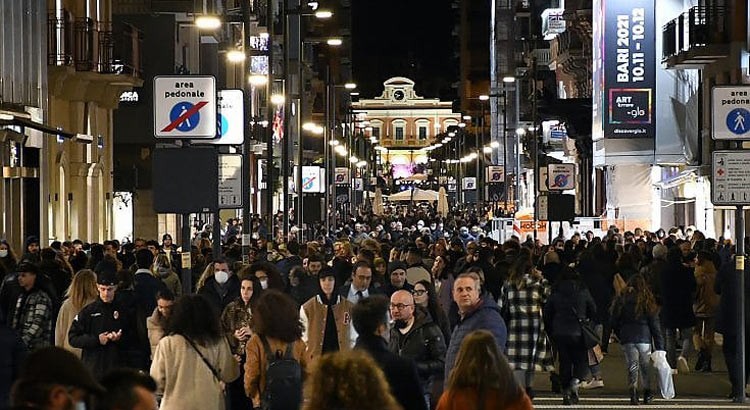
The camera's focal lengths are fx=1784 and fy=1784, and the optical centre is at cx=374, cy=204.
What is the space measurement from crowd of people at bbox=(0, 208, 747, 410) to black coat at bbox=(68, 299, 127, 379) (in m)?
0.01

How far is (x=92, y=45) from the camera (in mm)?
38375

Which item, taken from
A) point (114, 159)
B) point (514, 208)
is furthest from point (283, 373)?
point (514, 208)

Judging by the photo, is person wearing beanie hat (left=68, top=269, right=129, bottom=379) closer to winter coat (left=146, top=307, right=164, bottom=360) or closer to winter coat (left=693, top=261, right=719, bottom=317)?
winter coat (left=146, top=307, right=164, bottom=360)

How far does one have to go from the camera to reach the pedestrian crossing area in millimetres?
19109

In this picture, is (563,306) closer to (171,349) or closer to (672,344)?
(672,344)

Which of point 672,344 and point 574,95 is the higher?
point 574,95

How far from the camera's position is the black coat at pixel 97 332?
557 inches

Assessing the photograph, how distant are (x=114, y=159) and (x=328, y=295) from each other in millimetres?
34295

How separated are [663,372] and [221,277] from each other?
4.82 meters

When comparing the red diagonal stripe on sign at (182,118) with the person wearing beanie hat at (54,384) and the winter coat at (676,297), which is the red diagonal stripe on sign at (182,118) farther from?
→ the person wearing beanie hat at (54,384)

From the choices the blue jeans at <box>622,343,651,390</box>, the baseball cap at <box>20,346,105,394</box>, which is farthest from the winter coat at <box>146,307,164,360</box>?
the baseball cap at <box>20,346,105,394</box>

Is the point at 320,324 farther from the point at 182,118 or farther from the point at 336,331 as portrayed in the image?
the point at 182,118

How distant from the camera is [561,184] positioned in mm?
45094

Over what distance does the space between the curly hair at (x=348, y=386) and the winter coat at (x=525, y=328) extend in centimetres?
942
